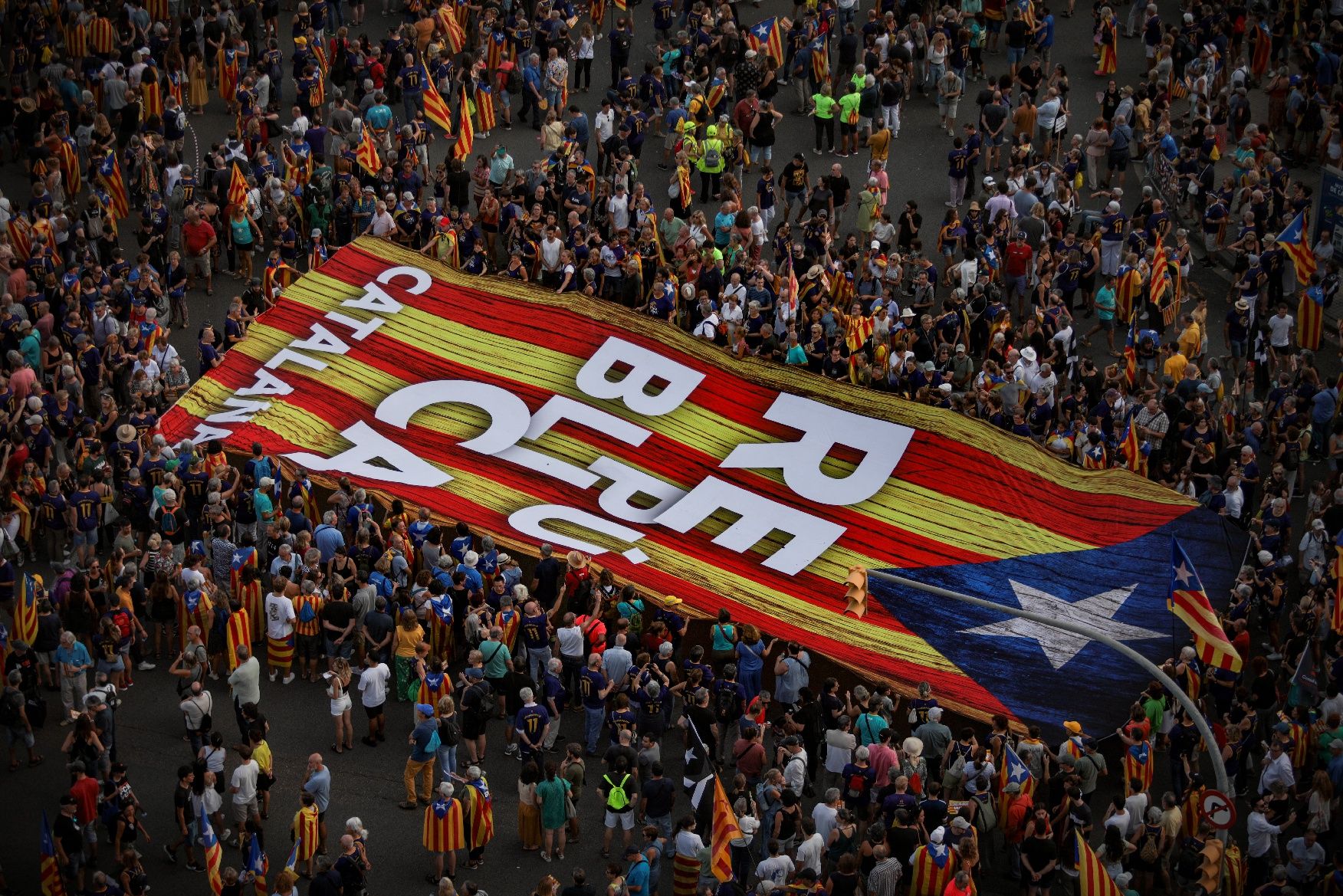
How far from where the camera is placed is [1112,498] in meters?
29.0

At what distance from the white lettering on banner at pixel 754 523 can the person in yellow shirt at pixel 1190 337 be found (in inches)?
264

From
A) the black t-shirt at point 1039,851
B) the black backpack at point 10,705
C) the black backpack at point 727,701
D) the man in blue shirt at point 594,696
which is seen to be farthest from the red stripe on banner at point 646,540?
the black backpack at point 10,705

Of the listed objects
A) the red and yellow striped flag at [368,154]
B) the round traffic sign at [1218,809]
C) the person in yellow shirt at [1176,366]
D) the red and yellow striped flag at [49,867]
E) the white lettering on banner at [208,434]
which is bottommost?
the red and yellow striped flag at [49,867]

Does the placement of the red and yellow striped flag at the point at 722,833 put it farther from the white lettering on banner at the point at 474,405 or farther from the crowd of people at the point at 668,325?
the white lettering on banner at the point at 474,405

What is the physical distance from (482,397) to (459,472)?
6.16 feet

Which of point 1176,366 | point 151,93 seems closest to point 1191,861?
point 1176,366

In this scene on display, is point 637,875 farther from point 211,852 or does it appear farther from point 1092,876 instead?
point 1092,876

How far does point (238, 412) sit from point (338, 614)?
5383 mm

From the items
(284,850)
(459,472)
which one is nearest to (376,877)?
(284,850)

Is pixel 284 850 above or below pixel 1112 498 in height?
below

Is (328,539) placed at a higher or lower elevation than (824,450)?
lower

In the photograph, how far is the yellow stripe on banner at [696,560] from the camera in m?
26.8

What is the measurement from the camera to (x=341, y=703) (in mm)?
25516

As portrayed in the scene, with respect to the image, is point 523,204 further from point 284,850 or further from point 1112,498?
point 284,850
